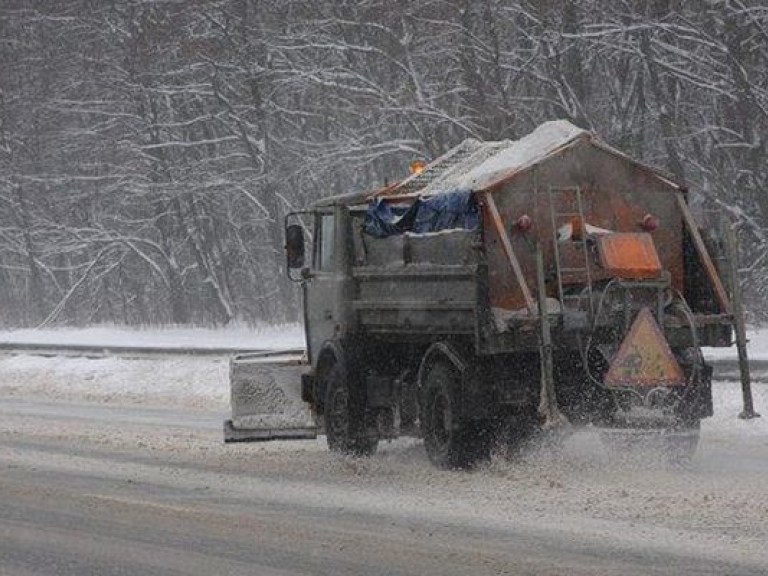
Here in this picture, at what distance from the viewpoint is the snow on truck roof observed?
41.7 ft

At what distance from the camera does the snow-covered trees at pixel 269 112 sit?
28.4 meters

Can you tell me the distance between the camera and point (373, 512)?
10711 millimetres

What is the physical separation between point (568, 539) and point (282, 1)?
28.0 meters

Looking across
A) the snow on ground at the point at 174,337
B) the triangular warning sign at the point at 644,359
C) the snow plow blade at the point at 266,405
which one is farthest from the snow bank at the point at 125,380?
the triangular warning sign at the point at 644,359

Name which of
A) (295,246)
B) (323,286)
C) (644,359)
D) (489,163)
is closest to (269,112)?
(295,246)

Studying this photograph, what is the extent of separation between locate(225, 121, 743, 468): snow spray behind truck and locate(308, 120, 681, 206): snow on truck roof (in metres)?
0.02

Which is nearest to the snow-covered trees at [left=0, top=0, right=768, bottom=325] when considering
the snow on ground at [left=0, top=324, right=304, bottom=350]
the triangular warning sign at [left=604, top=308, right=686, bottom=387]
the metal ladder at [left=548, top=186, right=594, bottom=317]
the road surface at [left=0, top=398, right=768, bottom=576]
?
the snow on ground at [left=0, top=324, right=304, bottom=350]

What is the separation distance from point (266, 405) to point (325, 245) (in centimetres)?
146

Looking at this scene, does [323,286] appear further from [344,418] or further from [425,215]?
[425,215]

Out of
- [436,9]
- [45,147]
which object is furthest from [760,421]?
[45,147]

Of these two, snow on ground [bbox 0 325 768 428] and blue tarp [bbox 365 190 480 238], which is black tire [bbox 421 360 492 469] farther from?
snow on ground [bbox 0 325 768 428]

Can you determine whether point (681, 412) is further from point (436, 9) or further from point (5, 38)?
point (5, 38)

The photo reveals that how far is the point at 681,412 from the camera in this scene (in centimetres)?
1280

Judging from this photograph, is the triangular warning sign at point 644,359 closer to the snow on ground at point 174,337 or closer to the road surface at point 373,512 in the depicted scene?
the road surface at point 373,512
